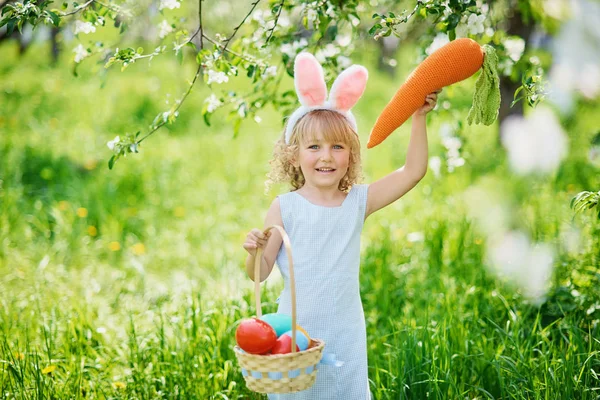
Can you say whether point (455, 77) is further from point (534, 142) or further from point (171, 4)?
point (534, 142)

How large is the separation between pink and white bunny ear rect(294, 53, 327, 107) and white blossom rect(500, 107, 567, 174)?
2.87 meters

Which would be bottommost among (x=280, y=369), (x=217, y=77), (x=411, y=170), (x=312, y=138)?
(x=280, y=369)

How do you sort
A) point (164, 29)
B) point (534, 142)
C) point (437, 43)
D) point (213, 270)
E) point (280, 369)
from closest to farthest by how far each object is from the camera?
point (280, 369), point (164, 29), point (437, 43), point (213, 270), point (534, 142)

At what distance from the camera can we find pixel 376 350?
2701mm

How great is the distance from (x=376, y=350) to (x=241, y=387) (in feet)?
2.09

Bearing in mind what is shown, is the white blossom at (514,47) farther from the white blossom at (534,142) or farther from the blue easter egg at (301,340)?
the blue easter egg at (301,340)

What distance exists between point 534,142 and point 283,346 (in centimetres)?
374

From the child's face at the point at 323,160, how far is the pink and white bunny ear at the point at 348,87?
0.45ft

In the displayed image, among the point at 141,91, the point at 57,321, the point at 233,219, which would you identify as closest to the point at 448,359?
the point at 57,321

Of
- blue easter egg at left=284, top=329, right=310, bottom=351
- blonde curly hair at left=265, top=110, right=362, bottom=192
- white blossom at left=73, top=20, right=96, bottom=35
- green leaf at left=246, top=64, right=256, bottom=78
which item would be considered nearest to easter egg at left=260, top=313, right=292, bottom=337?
blue easter egg at left=284, top=329, right=310, bottom=351

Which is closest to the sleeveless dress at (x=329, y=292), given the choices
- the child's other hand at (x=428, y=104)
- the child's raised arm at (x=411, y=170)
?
the child's raised arm at (x=411, y=170)

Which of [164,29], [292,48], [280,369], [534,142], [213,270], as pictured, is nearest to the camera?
[280,369]

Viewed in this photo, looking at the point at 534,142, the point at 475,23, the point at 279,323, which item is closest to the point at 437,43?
the point at 475,23

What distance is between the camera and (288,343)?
5.43ft
